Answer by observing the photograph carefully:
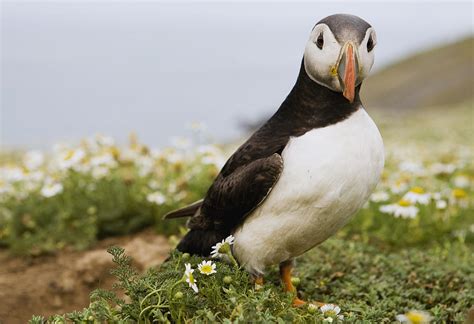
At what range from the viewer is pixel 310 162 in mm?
3396

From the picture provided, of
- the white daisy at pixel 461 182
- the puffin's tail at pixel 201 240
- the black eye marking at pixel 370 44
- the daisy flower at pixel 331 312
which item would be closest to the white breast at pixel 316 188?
the puffin's tail at pixel 201 240

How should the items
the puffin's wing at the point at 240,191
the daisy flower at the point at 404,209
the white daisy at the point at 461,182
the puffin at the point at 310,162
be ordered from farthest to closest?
the white daisy at the point at 461,182
the daisy flower at the point at 404,209
the puffin's wing at the point at 240,191
the puffin at the point at 310,162

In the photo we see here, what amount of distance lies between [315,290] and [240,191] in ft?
3.66

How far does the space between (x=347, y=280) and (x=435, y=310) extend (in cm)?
95

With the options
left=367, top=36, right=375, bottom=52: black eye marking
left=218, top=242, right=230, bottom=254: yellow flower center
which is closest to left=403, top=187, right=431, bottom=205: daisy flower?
left=367, top=36, right=375, bottom=52: black eye marking

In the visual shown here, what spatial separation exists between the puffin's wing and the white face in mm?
505

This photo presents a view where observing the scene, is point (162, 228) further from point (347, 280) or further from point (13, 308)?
point (347, 280)

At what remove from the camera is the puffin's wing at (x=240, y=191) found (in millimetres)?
3518

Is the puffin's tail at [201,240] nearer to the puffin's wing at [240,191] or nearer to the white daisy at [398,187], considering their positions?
the puffin's wing at [240,191]

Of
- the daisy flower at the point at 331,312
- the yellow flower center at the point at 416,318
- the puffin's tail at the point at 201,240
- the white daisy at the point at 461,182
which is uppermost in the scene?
the yellow flower center at the point at 416,318

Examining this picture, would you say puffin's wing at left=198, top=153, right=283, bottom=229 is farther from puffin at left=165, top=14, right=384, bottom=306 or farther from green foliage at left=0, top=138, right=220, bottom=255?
green foliage at left=0, top=138, right=220, bottom=255

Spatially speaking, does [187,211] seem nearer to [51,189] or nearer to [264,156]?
[264,156]

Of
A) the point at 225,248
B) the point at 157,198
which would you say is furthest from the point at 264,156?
the point at 157,198

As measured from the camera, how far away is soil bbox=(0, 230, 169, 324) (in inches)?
205
